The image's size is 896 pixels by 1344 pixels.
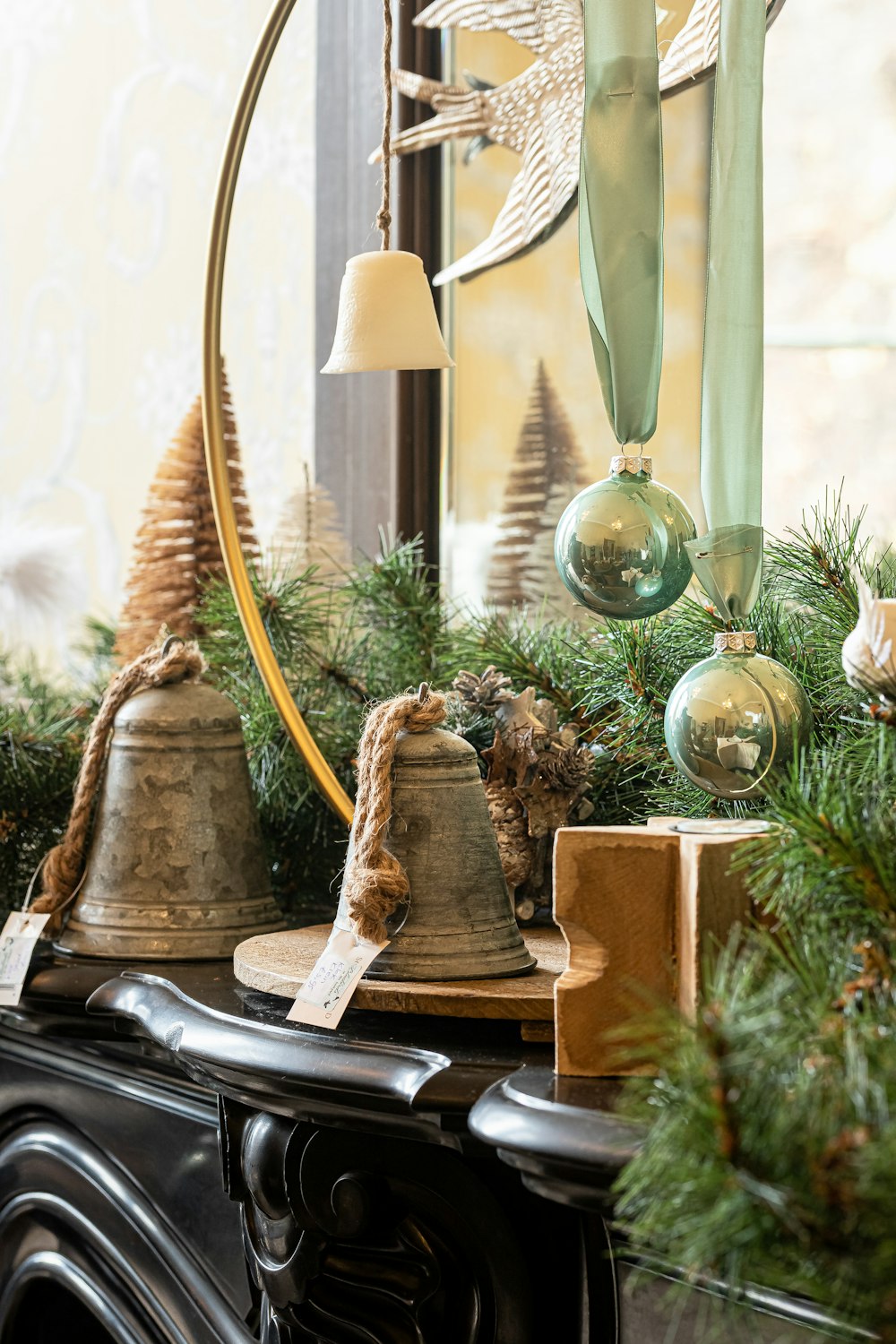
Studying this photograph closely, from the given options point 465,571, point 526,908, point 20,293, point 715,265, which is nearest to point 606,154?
point 715,265

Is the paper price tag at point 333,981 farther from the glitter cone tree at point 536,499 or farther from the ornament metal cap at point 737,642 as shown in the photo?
the glitter cone tree at point 536,499

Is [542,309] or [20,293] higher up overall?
[20,293]

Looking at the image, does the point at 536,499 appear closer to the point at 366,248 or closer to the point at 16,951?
the point at 366,248

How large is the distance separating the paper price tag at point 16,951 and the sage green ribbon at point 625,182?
1.57 ft

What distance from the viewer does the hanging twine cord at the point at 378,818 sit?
2.14ft

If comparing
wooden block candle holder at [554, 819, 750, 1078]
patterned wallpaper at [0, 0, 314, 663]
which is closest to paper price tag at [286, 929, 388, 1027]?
wooden block candle holder at [554, 819, 750, 1078]

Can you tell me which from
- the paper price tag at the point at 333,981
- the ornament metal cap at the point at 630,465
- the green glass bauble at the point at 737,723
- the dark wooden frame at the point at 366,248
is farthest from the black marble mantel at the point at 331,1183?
the dark wooden frame at the point at 366,248

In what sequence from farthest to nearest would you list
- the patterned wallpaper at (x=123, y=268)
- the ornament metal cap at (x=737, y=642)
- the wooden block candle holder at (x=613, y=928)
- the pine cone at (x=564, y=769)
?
the patterned wallpaper at (x=123, y=268) → the pine cone at (x=564, y=769) → the ornament metal cap at (x=737, y=642) → the wooden block candle holder at (x=613, y=928)

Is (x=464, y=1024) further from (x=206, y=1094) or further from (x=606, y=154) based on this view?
(x=606, y=154)

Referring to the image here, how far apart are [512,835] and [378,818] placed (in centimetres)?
16

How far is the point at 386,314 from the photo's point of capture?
81cm

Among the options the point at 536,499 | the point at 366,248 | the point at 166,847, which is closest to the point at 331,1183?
the point at 166,847

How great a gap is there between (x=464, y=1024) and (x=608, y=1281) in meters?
0.16

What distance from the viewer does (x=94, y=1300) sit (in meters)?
0.96
